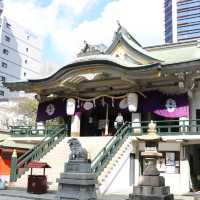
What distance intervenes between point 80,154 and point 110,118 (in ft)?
48.2

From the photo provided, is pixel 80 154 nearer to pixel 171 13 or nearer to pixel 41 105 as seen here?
pixel 41 105

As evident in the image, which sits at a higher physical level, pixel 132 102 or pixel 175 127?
pixel 132 102

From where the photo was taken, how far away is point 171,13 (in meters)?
142

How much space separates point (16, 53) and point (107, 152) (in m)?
65.4

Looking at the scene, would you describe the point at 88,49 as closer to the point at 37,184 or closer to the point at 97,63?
the point at 97,63

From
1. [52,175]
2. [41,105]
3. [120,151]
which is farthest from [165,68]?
[41,105]

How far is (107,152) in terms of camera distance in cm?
1925

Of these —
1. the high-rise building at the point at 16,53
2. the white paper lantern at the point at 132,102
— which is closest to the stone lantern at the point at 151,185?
the white paper lantern at the point at 132,102

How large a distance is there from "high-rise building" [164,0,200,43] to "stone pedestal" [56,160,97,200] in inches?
4774

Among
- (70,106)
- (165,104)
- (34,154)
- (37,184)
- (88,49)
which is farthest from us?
A: (88,49)

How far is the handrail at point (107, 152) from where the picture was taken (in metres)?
18.1

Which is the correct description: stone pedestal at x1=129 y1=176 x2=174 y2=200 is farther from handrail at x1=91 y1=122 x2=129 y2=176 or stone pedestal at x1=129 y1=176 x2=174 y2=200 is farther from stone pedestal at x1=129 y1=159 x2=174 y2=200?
handrail at x1=91 y1=122 x2=129 y2=176

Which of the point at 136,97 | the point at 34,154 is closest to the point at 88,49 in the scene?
the point at 136,97

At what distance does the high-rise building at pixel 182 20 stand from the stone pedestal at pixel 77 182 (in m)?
121
